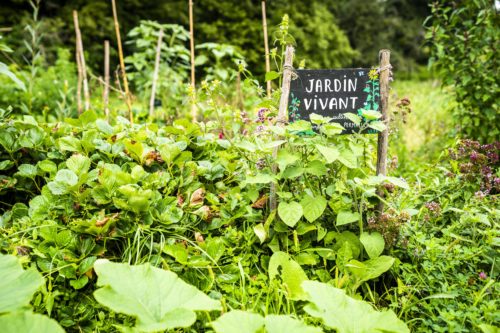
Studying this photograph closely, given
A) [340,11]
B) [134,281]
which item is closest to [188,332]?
[134,281]

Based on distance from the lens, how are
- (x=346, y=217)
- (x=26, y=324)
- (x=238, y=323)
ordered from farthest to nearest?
(x=346, y=217) < (x=238, y=323) < (x=26, y=324)

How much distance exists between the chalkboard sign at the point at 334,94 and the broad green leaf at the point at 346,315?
35.6 inches

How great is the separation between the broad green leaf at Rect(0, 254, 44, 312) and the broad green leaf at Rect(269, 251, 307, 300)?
96cm

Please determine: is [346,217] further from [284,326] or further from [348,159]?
[284,326]

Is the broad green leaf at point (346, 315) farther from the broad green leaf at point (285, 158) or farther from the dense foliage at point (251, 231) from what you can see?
the broad green leaf at point (285, 158)

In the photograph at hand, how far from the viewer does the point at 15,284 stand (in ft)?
3.90

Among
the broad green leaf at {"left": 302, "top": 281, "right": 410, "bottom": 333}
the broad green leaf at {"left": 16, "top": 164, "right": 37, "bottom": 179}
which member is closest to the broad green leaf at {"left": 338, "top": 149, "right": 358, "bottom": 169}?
the broad green leaf at {"left": 302, "top": 281, "right": 410, "bottom": 333}

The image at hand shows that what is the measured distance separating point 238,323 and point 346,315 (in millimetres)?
371

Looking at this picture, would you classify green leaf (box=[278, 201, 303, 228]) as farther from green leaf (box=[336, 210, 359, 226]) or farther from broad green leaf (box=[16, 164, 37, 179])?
broad green leaf (box=[16, 164, 37, 179])

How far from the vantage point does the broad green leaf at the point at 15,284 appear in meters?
1.13

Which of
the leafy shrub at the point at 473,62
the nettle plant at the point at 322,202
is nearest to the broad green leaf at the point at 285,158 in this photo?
the nettle plant at the point at 322,202

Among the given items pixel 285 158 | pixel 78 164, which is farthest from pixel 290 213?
pixel 78 164

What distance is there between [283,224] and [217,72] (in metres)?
3.26

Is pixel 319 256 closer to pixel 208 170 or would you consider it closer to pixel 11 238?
pixel 208 170
